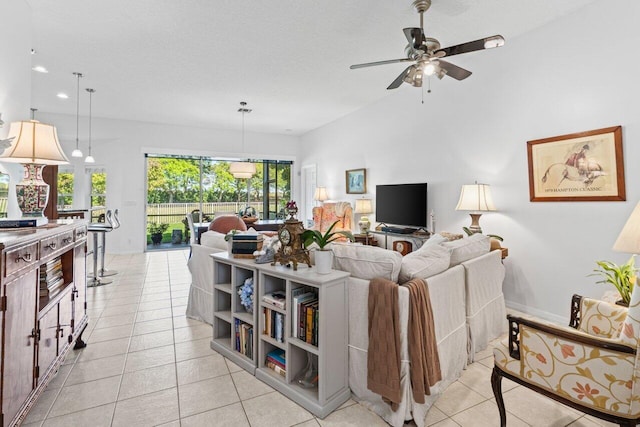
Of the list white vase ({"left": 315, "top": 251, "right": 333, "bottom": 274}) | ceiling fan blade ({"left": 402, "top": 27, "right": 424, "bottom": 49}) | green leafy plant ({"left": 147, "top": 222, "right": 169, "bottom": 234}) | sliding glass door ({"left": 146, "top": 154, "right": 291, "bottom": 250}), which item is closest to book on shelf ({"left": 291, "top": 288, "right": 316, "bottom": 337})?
white vase ({"left": 315, "top": 251, "right": 333, "bottom": 274})

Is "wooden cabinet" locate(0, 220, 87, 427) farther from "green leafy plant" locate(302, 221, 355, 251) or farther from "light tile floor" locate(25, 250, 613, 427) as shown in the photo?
"green leafy plant" locate(302, 221, 355, 251)

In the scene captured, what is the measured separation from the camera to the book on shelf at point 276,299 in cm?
208

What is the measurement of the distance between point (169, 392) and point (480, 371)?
7.13 ft

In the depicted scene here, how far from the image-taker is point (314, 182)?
26.9 feet

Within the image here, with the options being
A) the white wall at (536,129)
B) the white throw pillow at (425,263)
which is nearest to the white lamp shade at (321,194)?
the white wall at (536,129)

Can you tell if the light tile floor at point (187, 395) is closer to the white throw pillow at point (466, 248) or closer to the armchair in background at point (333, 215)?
the white throw pillow at point (466, 248)

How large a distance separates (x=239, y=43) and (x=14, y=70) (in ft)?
6.63

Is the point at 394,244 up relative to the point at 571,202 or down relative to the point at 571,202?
down

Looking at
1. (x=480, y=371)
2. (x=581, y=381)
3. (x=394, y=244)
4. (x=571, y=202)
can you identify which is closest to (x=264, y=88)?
(x=394, y=244)

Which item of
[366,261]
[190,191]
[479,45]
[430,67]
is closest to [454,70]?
[430,67]

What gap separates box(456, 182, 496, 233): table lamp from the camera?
375 centimetres

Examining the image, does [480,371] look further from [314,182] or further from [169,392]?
[314,182]

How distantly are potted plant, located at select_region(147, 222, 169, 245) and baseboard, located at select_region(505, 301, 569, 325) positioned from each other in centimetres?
749

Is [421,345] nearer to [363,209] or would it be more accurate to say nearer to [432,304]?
[432,304]
